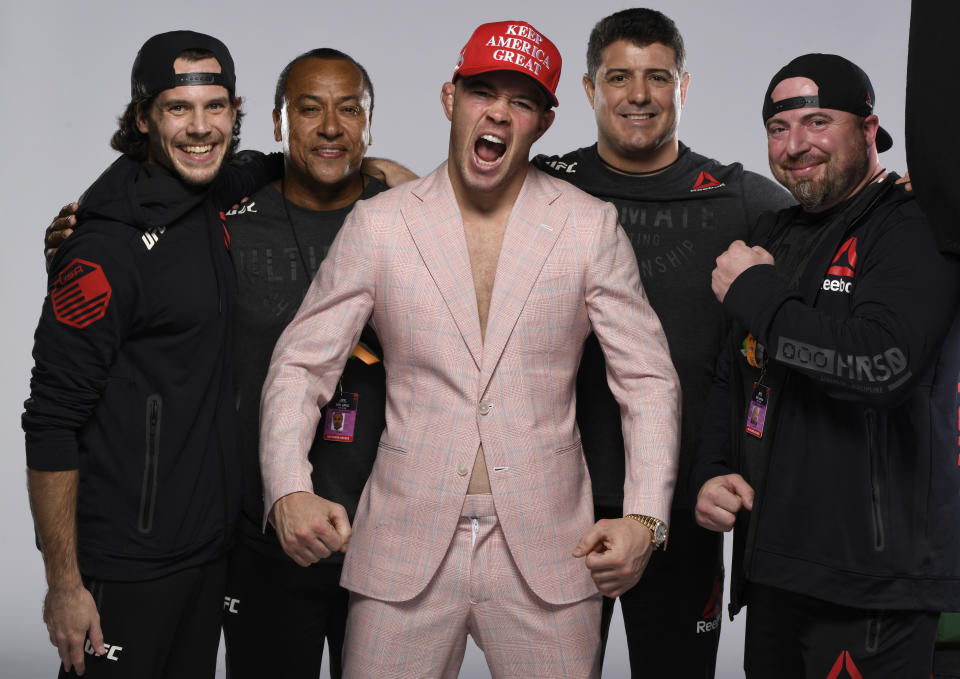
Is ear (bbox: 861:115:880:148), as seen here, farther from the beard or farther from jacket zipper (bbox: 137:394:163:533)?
jacket zipper (bbox: 137:394:163:533)

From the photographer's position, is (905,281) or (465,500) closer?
(905,281)

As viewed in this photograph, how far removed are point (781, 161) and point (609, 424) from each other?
3.37 ft

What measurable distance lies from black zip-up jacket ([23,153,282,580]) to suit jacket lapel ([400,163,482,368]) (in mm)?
627

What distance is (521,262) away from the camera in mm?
Answer: 2633

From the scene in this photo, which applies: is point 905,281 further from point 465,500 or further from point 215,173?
point 215,173

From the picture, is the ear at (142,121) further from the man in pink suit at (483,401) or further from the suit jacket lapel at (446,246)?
the suit jacket lapel at (446,246)

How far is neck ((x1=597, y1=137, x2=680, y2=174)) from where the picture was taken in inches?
134

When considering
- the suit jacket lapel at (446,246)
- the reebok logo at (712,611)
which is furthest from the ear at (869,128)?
the reebok logo at (712,611)

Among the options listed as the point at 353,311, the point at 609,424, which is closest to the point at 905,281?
the point at 609,424

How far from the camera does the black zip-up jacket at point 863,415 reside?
7.63 feet

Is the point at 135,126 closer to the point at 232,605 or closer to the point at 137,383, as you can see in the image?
the point at 137,383

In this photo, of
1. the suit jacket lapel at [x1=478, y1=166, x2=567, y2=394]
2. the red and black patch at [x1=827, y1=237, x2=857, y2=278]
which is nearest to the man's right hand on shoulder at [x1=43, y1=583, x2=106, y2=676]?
the suit jacket lapel at [x1=478, y1=166, x2=567, y2=394]

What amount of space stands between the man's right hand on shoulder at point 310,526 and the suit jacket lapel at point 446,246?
547mm

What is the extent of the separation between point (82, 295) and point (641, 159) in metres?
1.89
